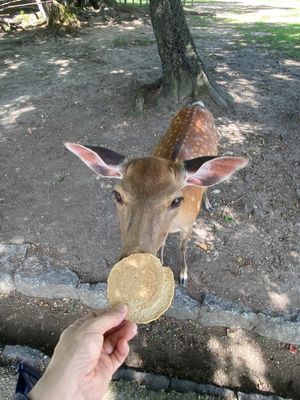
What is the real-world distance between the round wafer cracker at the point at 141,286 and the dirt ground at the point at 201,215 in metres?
1.61

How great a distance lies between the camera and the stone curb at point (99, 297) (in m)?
4.15

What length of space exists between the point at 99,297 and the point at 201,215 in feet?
6.35

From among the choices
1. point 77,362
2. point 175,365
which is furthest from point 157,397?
point 77,362

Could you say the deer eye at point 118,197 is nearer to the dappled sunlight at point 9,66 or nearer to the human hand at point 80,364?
the human hand at point 80,364

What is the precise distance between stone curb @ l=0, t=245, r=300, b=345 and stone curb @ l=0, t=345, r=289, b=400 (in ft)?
2.40

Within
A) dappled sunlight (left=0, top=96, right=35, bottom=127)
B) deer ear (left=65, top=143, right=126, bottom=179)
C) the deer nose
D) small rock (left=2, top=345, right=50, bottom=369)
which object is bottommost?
small rock (left=2, top=345, right=50, bottom=369)

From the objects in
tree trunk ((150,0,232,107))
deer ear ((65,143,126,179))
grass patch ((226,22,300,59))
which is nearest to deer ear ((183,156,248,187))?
deer ear ((65,143,126,179))

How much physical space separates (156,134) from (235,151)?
150 cm

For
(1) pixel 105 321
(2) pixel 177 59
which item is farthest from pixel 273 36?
(1) pixel 105 321

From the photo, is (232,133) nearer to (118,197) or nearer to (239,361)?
(239,361)

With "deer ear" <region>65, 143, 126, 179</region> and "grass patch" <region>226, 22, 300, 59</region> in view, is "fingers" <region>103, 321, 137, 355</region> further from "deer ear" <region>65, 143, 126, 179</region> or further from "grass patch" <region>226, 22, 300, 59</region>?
"grass patch" <region>226, 22, 300, 59</region>

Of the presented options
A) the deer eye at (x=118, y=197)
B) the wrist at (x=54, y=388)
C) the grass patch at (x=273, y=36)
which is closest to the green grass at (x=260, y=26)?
the grass patch at (x=273, y=36)

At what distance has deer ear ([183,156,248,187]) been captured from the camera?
323 centimetres

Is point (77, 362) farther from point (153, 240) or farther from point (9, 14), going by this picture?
point (9, 14)
